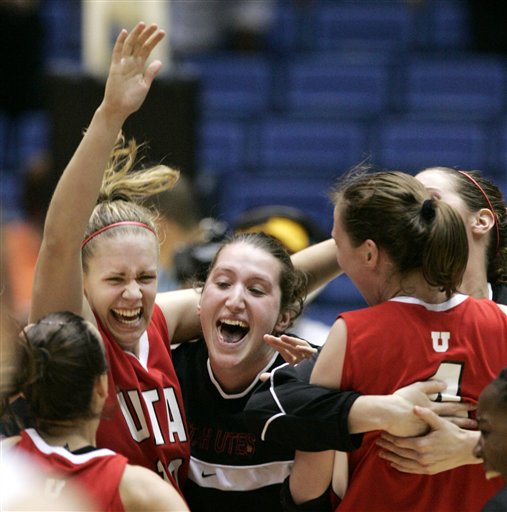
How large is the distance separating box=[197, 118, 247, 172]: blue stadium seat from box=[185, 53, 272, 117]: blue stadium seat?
30 centimetres

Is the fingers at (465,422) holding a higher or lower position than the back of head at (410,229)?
lower

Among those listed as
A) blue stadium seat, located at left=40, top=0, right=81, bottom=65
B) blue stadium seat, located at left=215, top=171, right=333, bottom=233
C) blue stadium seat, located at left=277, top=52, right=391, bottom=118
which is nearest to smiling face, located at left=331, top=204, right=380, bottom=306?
blue stadium seat, located at left=215, top=171, right=333, bottom=233

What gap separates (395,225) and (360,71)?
6.26m

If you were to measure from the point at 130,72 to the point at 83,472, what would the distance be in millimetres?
959

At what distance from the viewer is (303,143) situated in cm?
804

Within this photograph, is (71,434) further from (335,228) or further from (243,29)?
(243,29)

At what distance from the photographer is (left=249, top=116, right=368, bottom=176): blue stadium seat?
795 centimetres

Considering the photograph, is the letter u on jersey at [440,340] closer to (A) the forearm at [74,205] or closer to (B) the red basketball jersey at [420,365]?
(B) the red basketball jersey at [420,365]

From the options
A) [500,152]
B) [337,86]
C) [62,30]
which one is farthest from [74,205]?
[62,30]

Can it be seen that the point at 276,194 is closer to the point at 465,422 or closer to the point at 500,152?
the point at 500,152

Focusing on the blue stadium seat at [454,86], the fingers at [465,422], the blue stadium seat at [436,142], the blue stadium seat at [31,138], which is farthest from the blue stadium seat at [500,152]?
the fingers at [465,422]

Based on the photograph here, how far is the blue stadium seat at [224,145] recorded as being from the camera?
8.09 m

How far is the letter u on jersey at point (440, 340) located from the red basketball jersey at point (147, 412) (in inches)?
31.9

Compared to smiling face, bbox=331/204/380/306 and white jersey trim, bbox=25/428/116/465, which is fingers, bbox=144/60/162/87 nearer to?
smiling face, bbox=331/204/380/306
